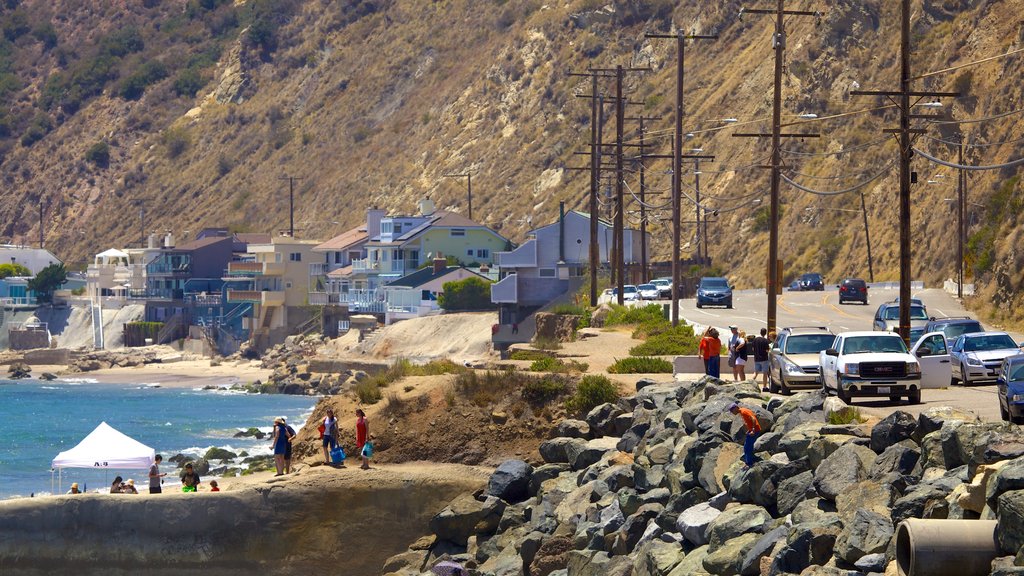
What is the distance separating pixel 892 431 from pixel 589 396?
14.0 metres

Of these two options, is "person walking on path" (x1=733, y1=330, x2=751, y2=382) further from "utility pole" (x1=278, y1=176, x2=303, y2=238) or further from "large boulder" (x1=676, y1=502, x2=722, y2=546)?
"utility pole" (x1=278, y1=176, x2=303, y2=238)

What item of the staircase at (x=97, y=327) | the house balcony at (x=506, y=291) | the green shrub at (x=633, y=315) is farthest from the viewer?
the staircase at (x=97, y=327)

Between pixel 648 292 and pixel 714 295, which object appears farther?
pixel 648 292

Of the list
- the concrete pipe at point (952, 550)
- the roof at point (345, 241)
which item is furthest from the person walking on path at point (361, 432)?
the roof at point (345, 241)

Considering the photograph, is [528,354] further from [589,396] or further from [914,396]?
[914,396]

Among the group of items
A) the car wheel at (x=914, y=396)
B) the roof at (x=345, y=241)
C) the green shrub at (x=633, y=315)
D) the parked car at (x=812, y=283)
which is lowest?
the car wheel at (x=914, y=396)

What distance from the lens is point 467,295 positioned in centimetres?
9244

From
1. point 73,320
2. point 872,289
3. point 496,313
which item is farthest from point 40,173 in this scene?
point 872,289

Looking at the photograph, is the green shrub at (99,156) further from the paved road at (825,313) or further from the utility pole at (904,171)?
the utility pole at (904,171)

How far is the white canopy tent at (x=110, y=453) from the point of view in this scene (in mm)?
36406

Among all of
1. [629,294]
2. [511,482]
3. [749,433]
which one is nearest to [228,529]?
[511,482]

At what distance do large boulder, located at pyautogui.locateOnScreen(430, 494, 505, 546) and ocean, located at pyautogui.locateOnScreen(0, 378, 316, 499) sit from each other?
1312cm

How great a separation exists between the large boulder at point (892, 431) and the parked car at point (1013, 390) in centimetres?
190

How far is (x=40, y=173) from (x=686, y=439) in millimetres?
167031
